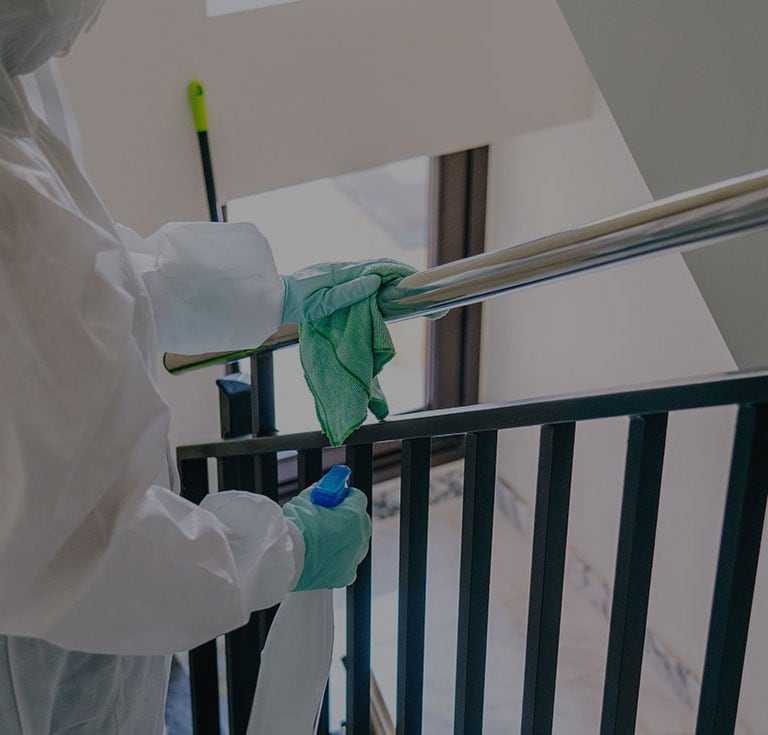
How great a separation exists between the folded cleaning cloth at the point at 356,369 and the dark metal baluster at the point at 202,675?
1.10 ft

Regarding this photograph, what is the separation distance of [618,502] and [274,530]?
177cm

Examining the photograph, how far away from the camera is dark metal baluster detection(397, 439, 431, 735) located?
118 cm

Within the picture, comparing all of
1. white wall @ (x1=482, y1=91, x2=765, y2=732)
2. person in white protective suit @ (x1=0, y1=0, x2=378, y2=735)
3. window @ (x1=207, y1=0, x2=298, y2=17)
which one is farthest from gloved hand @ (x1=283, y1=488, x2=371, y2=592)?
window @ (x1=207, y1=0, x2=298, y2=17)

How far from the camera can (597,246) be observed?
901mm

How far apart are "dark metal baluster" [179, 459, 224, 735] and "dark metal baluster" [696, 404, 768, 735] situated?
71cm

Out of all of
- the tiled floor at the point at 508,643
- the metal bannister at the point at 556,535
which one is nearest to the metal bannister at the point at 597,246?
the metal bannister at the point at 556,535

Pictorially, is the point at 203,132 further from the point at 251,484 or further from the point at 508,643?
the point at 508,643

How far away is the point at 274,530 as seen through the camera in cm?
107

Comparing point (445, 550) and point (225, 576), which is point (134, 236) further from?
point (445, 550)

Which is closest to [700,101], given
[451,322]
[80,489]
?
[80,489]

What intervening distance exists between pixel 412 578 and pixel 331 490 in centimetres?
17

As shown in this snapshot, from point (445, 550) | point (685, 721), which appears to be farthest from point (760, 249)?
point (445, 550)

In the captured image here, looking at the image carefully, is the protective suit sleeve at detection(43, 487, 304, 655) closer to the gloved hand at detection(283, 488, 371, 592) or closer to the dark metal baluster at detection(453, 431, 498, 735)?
the gloved hand at detection(283, 488, 371, 592)

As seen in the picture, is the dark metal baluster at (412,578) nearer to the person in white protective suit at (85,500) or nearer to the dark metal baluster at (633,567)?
the person in white protective suit at (85,500)
